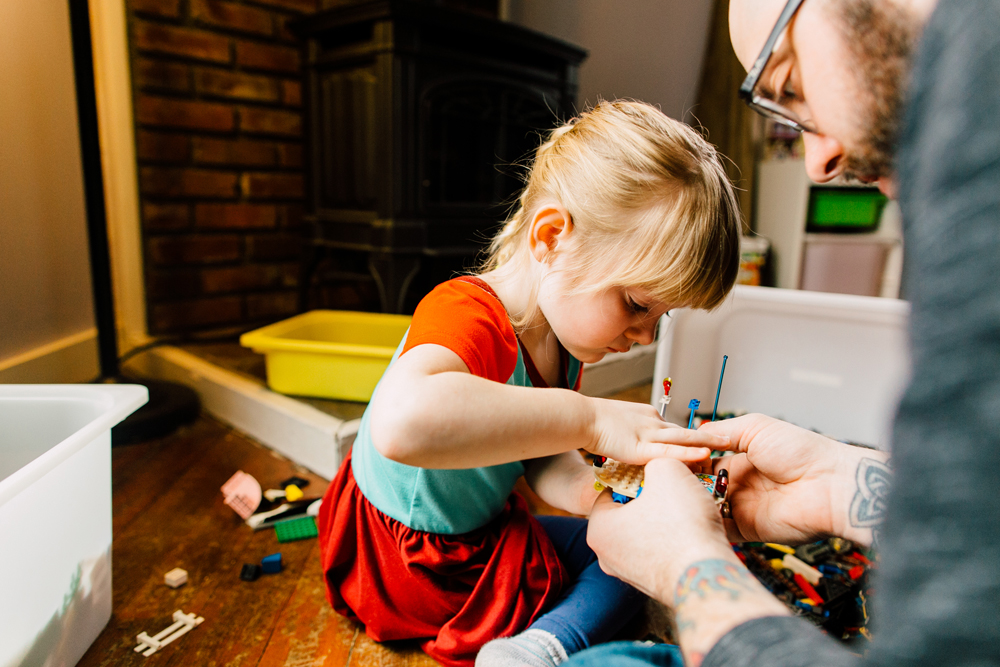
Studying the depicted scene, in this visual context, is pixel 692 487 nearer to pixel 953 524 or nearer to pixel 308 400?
pixel 953 524

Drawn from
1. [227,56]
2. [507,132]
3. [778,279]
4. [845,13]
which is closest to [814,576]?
[845,13]

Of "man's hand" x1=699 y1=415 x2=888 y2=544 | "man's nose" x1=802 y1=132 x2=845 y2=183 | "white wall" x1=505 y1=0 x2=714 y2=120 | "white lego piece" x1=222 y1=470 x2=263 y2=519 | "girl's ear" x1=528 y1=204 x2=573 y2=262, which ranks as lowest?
"white lego piece" x1=222 y1=470 x2=263 y2=519

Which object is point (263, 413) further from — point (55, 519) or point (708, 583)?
point (708, 583)

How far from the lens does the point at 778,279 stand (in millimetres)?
2363

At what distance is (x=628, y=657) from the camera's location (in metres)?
0.55

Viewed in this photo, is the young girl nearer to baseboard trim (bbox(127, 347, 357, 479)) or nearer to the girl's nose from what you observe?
the girl's nose

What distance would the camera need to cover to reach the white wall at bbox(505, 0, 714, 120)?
88.2 inches

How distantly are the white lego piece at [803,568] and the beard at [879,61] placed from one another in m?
0.75

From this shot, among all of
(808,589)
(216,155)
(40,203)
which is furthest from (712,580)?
(216,155)

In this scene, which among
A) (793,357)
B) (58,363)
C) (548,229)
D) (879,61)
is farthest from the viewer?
(58,363)

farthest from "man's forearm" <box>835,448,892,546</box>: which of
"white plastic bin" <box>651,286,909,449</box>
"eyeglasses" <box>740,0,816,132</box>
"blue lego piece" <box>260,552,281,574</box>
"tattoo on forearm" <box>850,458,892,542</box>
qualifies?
"blue lego piece" <box>260,552,281,574</box>

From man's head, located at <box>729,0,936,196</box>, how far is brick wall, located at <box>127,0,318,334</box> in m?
1.69

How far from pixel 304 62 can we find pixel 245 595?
4.50 ft

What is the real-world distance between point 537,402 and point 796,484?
32cm
